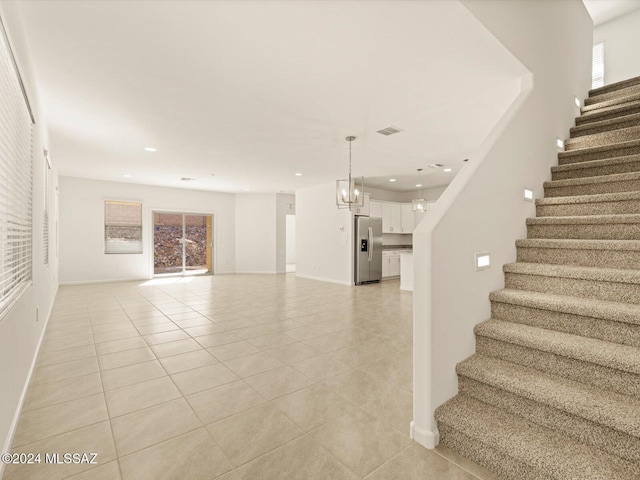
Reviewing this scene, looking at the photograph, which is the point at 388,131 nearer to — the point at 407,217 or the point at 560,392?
the point at 560,392

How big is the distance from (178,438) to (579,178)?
3.74 m

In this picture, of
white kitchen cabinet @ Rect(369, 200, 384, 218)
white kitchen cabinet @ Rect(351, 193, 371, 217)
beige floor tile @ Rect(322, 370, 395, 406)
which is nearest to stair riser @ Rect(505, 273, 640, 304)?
beige floor tile @ Rect(322, 370, 395, 406)

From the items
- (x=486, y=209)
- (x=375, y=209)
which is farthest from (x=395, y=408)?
(x=375, y=209)

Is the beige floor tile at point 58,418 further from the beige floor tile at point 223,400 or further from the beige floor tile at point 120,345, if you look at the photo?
the beige floor tile at point 120,345

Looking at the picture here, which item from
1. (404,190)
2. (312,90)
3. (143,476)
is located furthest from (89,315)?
(404,190)

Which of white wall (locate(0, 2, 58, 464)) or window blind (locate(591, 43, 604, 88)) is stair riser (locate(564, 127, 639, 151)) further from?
white wall (locate(0, 2, 58, 464))

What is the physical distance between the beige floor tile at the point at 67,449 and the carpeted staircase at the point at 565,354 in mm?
1961

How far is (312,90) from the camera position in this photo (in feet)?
10.4

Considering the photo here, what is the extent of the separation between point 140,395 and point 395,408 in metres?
1.94

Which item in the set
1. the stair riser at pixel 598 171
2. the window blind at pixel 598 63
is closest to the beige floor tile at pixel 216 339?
the stair riser at pixel 598 171

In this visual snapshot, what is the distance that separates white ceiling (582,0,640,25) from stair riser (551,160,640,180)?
469cm

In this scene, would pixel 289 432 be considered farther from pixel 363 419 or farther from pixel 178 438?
pixel 178 438

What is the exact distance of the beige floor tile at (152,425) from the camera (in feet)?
6.02

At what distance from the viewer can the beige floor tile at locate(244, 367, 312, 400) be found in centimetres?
242
